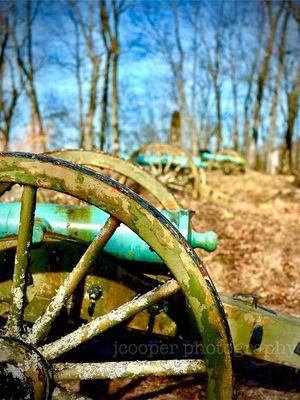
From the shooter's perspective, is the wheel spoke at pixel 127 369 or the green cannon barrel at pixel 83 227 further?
the green cannon barrel at pixel 83 227

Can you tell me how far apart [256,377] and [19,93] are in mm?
18694

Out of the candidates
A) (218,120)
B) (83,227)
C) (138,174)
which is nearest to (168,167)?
(138,174)

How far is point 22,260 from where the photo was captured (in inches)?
55.5

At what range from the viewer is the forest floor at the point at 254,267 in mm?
2219

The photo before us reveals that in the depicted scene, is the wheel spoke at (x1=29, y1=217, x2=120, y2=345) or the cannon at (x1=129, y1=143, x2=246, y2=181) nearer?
the wheel spoke at (x1=29, y1=217, x2=120, y2=345)

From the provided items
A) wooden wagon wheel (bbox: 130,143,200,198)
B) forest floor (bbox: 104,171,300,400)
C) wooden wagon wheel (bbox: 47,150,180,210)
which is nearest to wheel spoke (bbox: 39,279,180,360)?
forest floor (bbox: 104,171,300,400)

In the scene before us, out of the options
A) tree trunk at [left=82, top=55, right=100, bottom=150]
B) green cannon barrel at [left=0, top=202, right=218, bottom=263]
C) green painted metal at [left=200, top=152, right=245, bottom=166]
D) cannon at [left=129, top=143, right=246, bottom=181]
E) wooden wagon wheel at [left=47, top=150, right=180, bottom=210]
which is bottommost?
green cannon barrel at [left=0, top=202, right=218, bottom=263]

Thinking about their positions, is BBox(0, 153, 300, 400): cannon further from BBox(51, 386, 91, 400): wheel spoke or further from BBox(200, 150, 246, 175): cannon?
BBox(200, 150, 246, 175): cannon

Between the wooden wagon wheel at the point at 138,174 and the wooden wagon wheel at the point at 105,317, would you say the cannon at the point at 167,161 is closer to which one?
the wooden wagon wheel at the point at 138,174

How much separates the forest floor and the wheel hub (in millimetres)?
887

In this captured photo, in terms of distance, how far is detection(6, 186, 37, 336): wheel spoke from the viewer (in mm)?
1378

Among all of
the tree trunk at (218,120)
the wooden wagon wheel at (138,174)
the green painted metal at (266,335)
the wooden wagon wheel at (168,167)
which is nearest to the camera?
the green painted metal at (266,335)

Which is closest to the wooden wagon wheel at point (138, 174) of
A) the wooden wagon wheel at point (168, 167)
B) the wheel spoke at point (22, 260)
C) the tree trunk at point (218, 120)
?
the wheel spoke at point (22, 260)

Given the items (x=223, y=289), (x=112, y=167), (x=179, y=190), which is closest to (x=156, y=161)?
(x=179, y=190)
